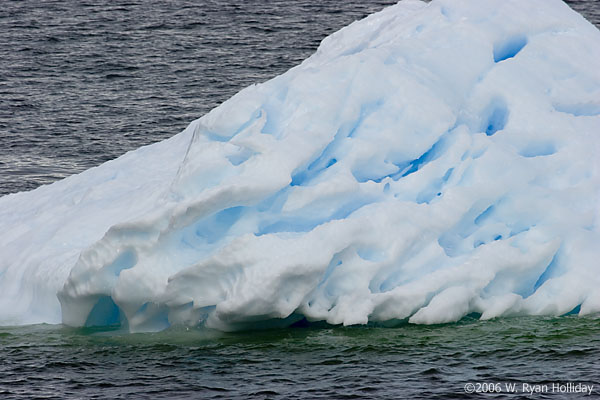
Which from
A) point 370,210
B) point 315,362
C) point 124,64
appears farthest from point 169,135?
point 315,362

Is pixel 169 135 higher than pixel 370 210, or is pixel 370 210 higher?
pixel 169 135

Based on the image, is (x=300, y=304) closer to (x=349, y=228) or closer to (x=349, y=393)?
(x=349, y=228)

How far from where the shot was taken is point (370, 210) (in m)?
15.0

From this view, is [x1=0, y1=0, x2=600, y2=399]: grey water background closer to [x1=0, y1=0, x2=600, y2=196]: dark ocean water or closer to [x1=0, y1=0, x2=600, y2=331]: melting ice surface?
[x1=0, y1=0, x2=600, y2=196]: dark ocean water

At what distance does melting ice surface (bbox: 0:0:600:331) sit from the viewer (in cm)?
1467

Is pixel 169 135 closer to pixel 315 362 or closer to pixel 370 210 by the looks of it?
pixel 370 210

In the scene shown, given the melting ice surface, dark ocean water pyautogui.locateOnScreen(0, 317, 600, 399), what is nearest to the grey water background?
dark ocean water pyautogui.locateOnScreen(0, 317, 600, 399)

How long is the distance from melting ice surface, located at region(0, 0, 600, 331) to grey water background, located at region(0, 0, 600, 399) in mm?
464

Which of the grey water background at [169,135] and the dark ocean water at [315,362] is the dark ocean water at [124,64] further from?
the dark ocean water at [315,362]

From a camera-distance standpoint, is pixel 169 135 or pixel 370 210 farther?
pixel 169 135

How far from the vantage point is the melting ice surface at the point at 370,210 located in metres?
→ 14.7

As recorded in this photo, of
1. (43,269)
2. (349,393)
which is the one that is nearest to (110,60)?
(43,269)

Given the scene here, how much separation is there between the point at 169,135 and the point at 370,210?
1445cm

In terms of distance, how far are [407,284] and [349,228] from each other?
1.11m
